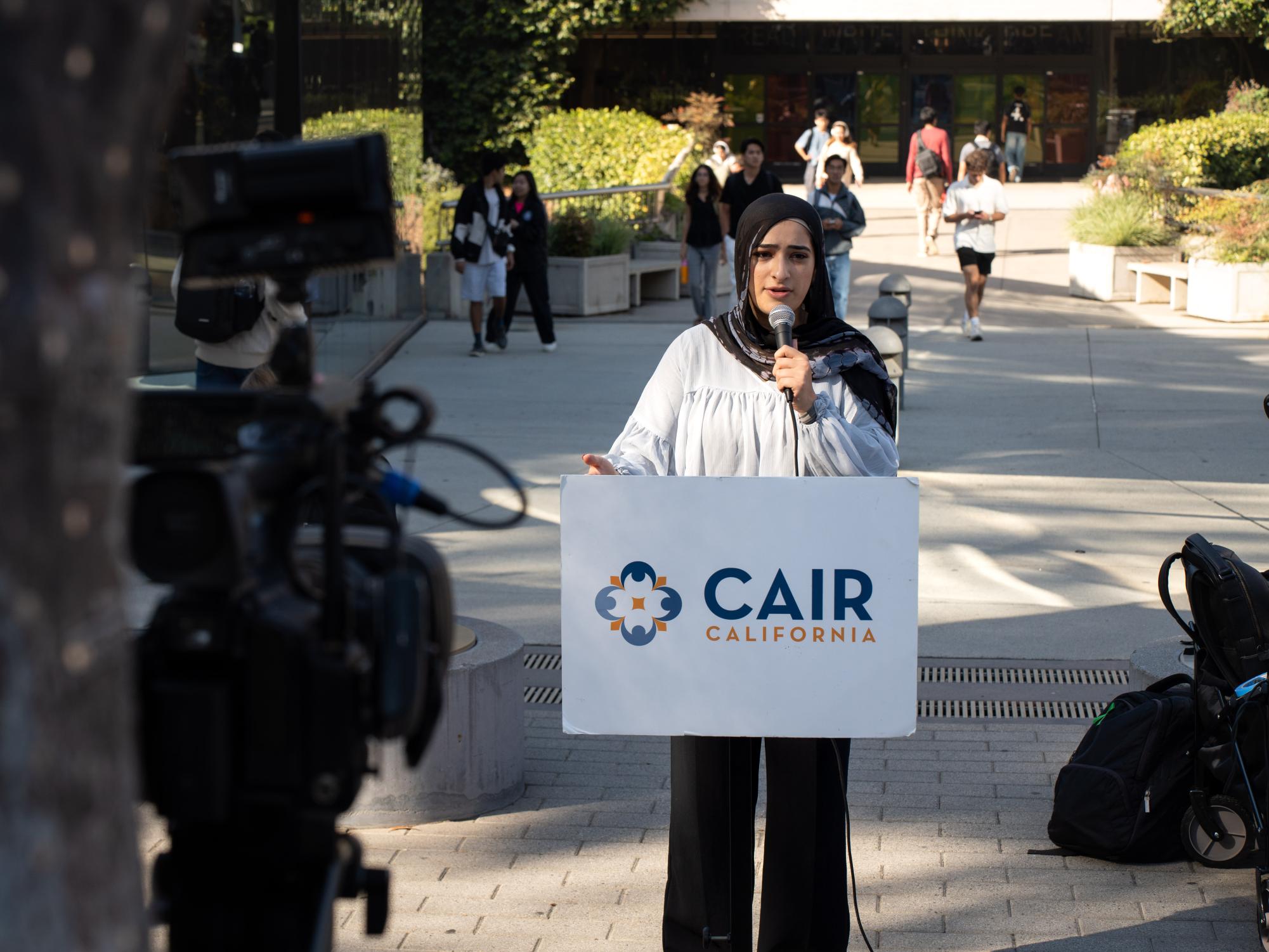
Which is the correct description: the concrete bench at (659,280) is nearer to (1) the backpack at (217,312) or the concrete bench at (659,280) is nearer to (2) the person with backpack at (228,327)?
(2) the person with backpack at (228,327)

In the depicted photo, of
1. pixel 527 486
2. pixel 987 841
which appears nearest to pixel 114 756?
pixel 987 841

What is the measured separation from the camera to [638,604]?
138 inches

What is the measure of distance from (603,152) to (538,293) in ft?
28.9

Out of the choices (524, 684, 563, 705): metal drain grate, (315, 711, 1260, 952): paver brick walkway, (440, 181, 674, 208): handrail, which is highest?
(440, 181, 674, 208): handrail

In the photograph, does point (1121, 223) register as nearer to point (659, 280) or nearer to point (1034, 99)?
point (659, 280)

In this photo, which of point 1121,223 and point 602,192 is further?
point 602,192

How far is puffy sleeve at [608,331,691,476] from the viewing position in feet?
12.3

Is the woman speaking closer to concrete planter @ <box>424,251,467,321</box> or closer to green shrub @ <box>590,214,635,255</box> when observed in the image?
concrete planter @ <box>424,251,467,321</box>

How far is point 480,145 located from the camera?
3194cm

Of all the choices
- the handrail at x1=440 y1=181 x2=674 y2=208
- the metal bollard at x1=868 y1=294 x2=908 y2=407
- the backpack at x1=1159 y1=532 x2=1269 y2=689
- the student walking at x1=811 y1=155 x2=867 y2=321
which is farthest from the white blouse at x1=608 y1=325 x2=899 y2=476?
the handrail at x1=440 y1=181 x2=674 y2=208

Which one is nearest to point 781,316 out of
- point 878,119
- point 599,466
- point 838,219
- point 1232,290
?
point 599,466

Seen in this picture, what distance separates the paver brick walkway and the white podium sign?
92 centimetres

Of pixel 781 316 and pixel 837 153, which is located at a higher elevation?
pixel 837 153

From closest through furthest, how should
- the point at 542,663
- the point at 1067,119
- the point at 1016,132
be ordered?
1. the point at 542,663
2. the point at 1016,132
3. the point at 1067,119
